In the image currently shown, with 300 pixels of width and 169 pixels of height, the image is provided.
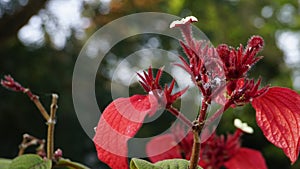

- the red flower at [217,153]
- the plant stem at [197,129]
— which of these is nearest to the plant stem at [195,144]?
the plant stem at [197,129]

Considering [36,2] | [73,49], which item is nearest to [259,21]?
[73,49]

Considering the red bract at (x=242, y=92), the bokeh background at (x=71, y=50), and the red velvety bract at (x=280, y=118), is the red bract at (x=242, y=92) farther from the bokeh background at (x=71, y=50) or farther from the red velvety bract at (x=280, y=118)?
the bokeh background at (x=71, y=50)

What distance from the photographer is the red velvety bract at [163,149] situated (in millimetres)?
399

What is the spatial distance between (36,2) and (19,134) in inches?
15.7

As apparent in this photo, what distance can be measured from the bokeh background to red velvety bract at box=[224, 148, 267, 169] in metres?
0.81

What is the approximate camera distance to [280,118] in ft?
0.87

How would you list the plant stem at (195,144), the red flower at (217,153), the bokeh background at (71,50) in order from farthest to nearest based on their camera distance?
1. the bokeh background at (71,50)
2. the red flower at (217,153)
3. the plant stem at (195,144)

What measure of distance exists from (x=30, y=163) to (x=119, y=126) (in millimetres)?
61

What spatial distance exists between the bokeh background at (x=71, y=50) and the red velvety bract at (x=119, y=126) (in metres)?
0.94

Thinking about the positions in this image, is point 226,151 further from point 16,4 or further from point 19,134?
point 16,4

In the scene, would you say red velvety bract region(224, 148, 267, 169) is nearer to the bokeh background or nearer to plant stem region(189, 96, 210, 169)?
plant stem region(189, 96, 210, 169)

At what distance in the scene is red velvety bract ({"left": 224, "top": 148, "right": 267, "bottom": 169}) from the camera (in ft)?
1.28

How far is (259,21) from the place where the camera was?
1971 millimetres

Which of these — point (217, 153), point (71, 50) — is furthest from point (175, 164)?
point (71, 50)
